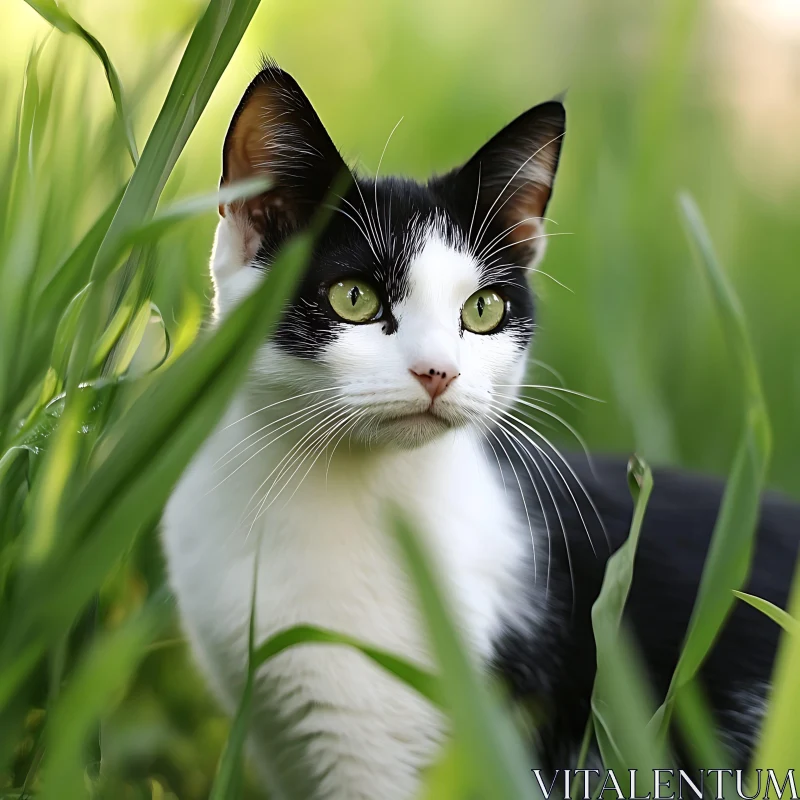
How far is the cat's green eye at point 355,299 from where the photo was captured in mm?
825

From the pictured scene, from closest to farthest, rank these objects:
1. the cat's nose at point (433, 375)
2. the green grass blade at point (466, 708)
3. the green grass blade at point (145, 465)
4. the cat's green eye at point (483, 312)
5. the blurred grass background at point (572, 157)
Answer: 1. the green grass blade at point (466, 708)
2. the green grass blade at point (145, 465)
3. the cat's nose at point (433, 375)
4. the cat's green eye at point (483, 312)
5. the blurred grass background at point (572, 157)

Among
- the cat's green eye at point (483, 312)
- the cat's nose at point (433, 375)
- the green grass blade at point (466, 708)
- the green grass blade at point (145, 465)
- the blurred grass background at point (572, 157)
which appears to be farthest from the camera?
the blurred grass background at point (572, 157)

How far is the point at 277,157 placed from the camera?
32.2 inches

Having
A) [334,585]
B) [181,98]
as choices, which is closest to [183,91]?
[181,98]

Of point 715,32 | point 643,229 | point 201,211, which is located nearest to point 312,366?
point 201,211

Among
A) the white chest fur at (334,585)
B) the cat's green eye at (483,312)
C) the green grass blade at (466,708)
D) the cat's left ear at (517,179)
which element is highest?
the cat's left ear at (517,179)

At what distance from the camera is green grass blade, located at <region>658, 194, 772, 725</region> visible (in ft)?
1.73

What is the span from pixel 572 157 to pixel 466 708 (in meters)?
1.99

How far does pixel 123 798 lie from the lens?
760mm

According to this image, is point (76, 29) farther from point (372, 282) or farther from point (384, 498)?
point (384, 498)

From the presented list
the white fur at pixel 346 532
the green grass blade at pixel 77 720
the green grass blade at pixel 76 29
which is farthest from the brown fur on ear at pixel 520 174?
the green grass blade at pixel 77 720

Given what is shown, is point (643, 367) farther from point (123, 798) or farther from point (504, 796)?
point (504, 796)

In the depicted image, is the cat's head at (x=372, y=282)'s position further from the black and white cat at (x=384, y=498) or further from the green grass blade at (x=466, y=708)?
the green grass blade at (x=466, y=708)

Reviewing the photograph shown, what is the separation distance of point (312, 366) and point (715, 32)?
6.69ft
